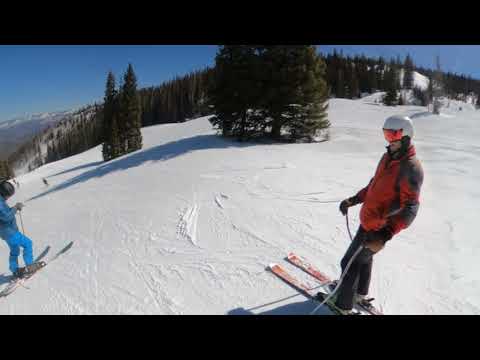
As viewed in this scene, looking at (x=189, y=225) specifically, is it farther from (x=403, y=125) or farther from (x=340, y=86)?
(x=340, y=86)

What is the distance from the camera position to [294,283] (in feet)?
11.3

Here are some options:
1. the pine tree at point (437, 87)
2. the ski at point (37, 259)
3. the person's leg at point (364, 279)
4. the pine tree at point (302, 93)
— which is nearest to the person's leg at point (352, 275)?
the person's leg at point (364, 279)

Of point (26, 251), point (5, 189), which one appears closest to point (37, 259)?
point (26, 251)

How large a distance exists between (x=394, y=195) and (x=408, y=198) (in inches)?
7.0

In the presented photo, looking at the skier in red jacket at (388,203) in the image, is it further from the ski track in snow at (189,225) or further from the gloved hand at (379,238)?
the ski track in snow at (189,225)

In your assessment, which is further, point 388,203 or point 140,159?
point 140,159

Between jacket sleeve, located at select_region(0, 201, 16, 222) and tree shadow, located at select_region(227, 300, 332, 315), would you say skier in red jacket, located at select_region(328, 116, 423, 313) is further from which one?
jacket sleeve, located at select_region(0, 201, 16, 222)

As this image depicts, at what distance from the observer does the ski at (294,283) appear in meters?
3.10

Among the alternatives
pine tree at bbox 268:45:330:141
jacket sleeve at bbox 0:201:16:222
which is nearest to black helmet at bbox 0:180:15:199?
jacket sleeve at bbox 0:201:16:222

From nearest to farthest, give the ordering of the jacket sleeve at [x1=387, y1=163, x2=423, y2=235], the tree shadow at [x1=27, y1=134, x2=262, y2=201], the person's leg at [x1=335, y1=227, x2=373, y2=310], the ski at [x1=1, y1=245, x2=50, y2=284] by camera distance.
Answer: the jacket sleeve at [x1=387, y1=163, x2=423, y2=235], the person's leg at [x1=335, y1=227, x2=373, y2=310], the ski at [x1=1, y1=245, x2=50, y2=284], the tree shadow at [x1=27, y1=134, x2=262, y2=201]

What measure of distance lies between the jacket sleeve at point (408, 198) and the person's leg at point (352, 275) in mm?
506

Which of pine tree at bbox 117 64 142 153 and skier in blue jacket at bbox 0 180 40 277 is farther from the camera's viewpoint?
pine tree at bbox 117 64 142 153

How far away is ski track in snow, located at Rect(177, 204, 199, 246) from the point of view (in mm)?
4715

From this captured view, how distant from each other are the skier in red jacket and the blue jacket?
475 cm
